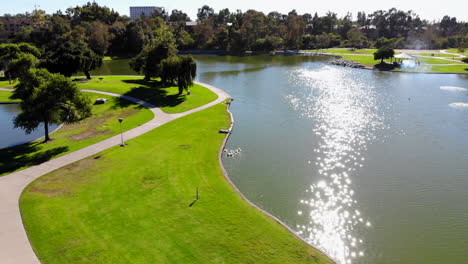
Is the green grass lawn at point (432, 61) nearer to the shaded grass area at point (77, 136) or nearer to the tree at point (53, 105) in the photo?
the shaded grass area at point (77, 136)

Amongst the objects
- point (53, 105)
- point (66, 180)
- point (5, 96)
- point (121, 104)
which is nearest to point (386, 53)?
point (121, 104)

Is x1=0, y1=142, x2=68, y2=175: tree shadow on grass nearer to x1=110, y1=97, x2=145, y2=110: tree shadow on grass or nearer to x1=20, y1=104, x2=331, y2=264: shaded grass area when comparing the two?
x1=20, y1=104, x2=331, y2=264: shaded grass area

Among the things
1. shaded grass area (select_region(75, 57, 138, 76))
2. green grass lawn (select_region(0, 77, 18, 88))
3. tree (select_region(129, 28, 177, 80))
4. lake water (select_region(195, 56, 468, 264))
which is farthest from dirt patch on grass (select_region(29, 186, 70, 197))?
shaded grass area (select_region(75, 57, 138, 76))

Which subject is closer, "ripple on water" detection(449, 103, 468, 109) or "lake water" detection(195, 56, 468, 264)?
"lake water" detection(195, 56, 468, 264)

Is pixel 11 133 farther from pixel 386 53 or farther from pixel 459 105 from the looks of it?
pixel 386 53

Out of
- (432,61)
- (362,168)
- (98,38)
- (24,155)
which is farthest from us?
(98,38)

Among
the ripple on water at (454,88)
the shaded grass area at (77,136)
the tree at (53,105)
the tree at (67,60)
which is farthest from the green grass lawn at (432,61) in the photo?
the tree at (53,105)

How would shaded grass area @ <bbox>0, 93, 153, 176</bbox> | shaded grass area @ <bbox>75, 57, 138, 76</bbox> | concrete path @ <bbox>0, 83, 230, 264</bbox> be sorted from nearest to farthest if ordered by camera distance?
concrete path @ <bbox>0, 83, 230, 264</bbox> < shaded grass area @ <bbox>0, 93, 153, 176</bbox> < shaded grass area @ <bbox>75, 57, 138, 76</bbox>
